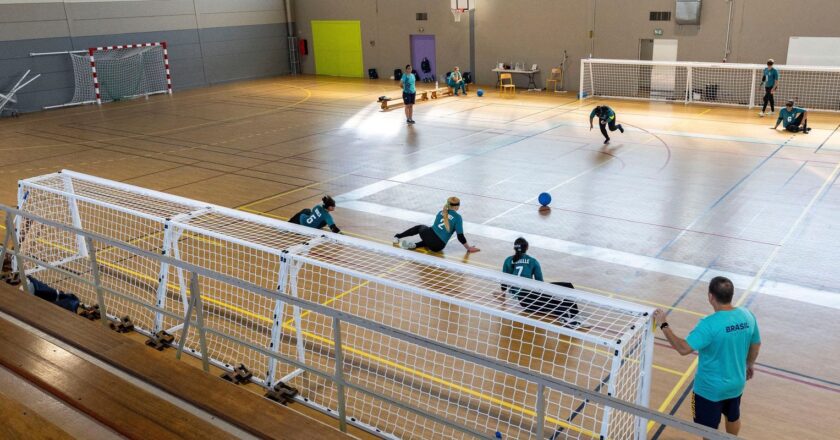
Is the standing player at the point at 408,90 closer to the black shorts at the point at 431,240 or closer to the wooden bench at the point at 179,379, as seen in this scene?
the black shorts at the point at 431,240

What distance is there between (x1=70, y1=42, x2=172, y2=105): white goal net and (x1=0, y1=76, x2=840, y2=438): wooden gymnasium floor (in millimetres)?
2664

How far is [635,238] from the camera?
13.3 meters

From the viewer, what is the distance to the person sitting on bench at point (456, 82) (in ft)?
102

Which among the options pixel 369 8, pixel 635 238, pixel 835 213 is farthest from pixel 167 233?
pixel 369 8

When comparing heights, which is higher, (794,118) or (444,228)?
(794,118)

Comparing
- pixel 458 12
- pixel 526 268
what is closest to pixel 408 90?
pixel 458 12

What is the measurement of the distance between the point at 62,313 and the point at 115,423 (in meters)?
2.76

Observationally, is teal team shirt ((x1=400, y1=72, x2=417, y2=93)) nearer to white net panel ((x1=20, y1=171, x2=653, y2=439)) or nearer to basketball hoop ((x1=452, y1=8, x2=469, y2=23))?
basketball hoop ((x1=452, y1=8, x2=469, y2=23))

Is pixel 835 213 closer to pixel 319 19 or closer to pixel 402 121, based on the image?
pixel 402 121

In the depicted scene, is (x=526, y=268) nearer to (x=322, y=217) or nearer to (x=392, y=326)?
(x=392, y=326)

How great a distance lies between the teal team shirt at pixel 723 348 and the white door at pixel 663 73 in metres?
24.6

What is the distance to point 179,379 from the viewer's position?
19.9ft

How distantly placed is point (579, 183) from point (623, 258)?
491cm

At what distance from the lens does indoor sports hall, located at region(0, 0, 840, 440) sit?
629 centimetres
